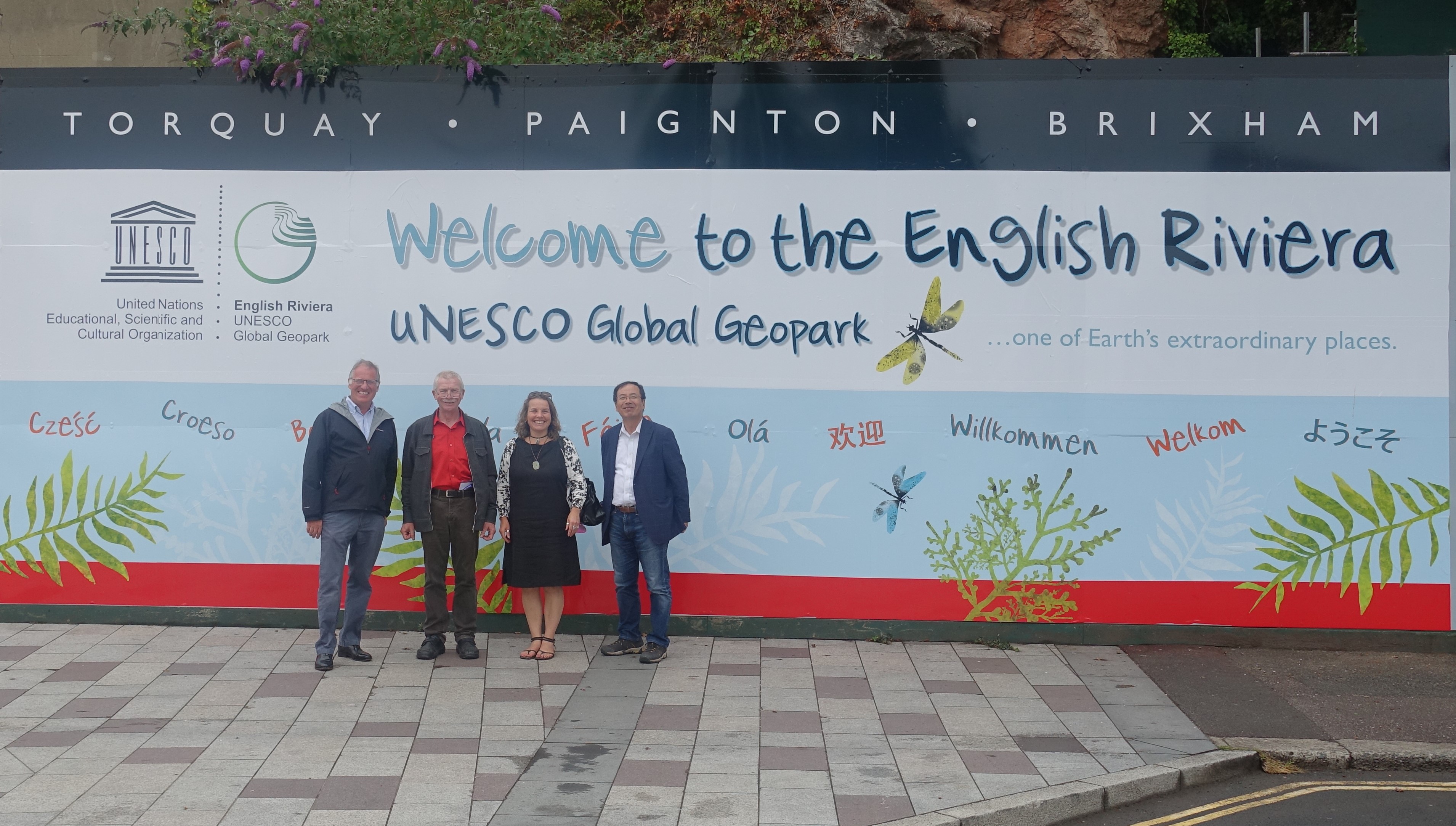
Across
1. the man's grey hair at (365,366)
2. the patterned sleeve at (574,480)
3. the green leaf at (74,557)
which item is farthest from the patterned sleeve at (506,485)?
the green leaf at (74,557)

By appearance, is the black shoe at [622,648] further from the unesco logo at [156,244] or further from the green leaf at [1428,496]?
the green leaf at [1428,496]

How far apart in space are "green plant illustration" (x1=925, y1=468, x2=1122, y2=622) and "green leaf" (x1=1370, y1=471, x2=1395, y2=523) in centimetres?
162

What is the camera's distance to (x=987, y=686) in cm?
684

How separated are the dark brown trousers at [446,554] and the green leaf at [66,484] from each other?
2.59 m

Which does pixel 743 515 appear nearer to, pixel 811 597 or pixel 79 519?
pixel 811 597

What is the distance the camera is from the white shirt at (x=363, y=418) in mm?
7250

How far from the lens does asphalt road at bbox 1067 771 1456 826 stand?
16.6 ft

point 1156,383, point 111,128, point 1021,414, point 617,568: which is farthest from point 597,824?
point 111,128

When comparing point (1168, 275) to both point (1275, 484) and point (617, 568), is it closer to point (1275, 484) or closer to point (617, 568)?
point (1275, 484)

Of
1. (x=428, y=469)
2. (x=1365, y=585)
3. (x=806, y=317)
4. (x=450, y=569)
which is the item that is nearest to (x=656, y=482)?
(x=428, y=469)

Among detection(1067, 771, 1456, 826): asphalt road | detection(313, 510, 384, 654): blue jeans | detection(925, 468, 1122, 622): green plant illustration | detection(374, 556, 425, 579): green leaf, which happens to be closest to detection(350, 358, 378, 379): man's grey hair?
detection(313, 510, 384, 654): blue jeans

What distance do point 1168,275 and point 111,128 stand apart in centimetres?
703

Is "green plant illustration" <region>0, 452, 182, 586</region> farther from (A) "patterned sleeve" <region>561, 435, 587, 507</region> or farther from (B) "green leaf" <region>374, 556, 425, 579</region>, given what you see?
(A) "patterned sleeve" <region>561, 435, 587, 507</region>

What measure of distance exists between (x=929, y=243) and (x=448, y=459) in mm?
3352
